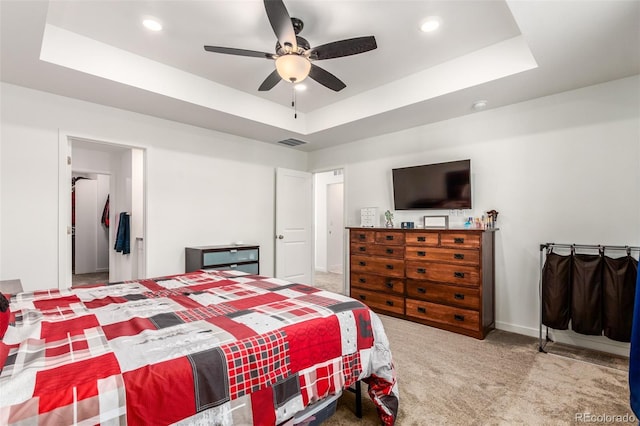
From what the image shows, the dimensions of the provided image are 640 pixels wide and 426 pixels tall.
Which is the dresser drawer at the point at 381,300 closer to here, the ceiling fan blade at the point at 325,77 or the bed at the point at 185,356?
the bed at the point at 185,356

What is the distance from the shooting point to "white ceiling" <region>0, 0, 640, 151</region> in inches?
87.3

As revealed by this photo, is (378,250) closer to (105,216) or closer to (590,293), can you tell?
(590,293)

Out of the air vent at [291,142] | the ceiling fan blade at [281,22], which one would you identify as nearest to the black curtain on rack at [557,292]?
the ceiling fan blade at [281,22]

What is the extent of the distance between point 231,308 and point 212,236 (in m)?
2.90

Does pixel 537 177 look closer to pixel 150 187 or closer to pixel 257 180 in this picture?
pixel 257 180

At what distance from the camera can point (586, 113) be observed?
10.0 ft

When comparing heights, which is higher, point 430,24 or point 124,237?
point 430,24

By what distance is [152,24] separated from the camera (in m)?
2.55

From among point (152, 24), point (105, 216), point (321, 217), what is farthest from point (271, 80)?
point (105, 216)

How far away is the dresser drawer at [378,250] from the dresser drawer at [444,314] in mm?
586

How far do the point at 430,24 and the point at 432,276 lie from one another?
2.52m

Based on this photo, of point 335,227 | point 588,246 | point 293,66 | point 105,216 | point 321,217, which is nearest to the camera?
point 293,66

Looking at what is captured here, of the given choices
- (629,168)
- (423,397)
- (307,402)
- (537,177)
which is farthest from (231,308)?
(629,168)

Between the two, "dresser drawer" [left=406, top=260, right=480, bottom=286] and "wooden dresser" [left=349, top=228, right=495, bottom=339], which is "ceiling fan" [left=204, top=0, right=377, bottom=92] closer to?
"wooden dresser" [left=349, top=228, right=495, bottom=339]
